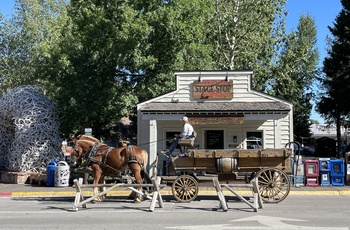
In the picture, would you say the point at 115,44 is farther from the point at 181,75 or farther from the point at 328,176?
the point at 328,176

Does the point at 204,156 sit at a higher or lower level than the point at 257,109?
lower

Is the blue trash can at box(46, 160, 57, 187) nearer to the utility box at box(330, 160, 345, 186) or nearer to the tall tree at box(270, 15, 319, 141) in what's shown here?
the utility box at box(330, 160, 345, 186)

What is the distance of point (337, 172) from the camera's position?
18.1m

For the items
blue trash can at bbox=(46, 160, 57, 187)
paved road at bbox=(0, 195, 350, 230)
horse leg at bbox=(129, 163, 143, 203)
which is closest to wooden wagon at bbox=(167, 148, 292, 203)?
paved road at bbox=(0, 195, 350, 230)

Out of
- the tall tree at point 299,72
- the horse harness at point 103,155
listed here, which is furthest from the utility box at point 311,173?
the tall tree at point 299,72

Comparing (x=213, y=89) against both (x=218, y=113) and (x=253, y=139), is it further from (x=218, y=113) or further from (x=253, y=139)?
(x=253, y=139)

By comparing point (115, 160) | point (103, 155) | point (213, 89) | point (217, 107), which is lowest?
point (115, 160)

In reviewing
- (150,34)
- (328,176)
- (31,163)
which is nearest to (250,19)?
(150,34)

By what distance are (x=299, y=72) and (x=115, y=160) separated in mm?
26324

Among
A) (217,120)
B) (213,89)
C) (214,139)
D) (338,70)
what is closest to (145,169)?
(217,120)

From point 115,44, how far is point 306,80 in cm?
2751

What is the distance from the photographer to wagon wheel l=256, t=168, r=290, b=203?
13195 millimetres

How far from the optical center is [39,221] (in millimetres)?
10328

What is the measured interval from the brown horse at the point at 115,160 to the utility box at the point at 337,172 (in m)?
8.17
